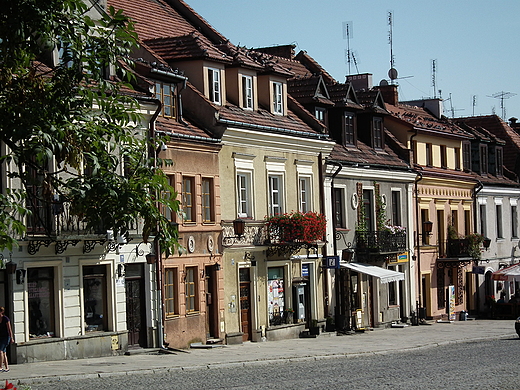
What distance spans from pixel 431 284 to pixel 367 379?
26.4 m

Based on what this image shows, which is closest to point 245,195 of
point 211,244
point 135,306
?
point 211,244

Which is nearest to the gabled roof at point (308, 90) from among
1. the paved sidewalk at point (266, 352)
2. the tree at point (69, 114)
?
the paved sidewalk at point (266, 352)

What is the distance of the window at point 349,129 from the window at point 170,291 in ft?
46.0

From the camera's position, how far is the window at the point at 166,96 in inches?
1157

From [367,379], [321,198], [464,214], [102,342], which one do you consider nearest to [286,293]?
[321,198]

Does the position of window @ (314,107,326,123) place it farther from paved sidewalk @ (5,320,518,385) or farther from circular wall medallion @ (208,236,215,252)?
circular wall medallion @ (208,236,215,252)

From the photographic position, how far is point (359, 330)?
39188 millimetres

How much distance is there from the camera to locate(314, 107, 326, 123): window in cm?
3897

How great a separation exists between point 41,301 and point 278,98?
13.9 meters

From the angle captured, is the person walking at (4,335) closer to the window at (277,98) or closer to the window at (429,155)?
the window at (277,98)

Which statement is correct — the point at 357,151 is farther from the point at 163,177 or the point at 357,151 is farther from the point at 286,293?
the point at 163,177

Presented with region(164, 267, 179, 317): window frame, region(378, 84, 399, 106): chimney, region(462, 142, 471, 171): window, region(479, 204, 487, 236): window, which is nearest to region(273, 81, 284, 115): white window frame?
region(164, 267, 179, 317): window frame

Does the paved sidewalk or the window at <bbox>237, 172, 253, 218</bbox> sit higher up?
the window at <bbox>237, 172, 253, 218</bbox>

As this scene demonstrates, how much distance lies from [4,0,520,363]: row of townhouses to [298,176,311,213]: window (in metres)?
0.05
